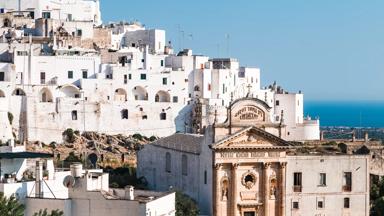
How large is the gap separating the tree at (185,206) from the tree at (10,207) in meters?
13.1

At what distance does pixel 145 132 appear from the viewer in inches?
3130

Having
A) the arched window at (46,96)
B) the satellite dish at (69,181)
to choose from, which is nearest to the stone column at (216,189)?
the satellite dish at (69,181)

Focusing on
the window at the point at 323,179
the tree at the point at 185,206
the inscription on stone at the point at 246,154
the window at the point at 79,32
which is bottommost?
the tree at the point at 185,206

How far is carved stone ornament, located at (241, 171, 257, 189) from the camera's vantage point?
56359mm

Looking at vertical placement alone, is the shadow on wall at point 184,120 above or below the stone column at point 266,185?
above

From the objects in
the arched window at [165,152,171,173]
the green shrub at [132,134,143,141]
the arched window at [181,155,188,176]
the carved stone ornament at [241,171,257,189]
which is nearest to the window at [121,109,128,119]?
the green shrub at [132,134,143,141]

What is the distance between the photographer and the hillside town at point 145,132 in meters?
45.4

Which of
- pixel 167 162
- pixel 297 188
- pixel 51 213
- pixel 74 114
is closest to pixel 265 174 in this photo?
pixel 297 188

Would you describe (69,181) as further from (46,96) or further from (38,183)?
(46,96)

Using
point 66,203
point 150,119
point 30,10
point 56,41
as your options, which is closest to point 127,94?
point 150,119

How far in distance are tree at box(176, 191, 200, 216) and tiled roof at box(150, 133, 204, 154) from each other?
487cm

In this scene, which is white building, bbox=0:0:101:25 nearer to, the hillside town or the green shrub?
the hillside town

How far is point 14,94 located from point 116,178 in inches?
660

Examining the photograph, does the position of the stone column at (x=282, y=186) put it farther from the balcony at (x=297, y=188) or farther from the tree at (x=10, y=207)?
the tree at (x=10, y=207)
